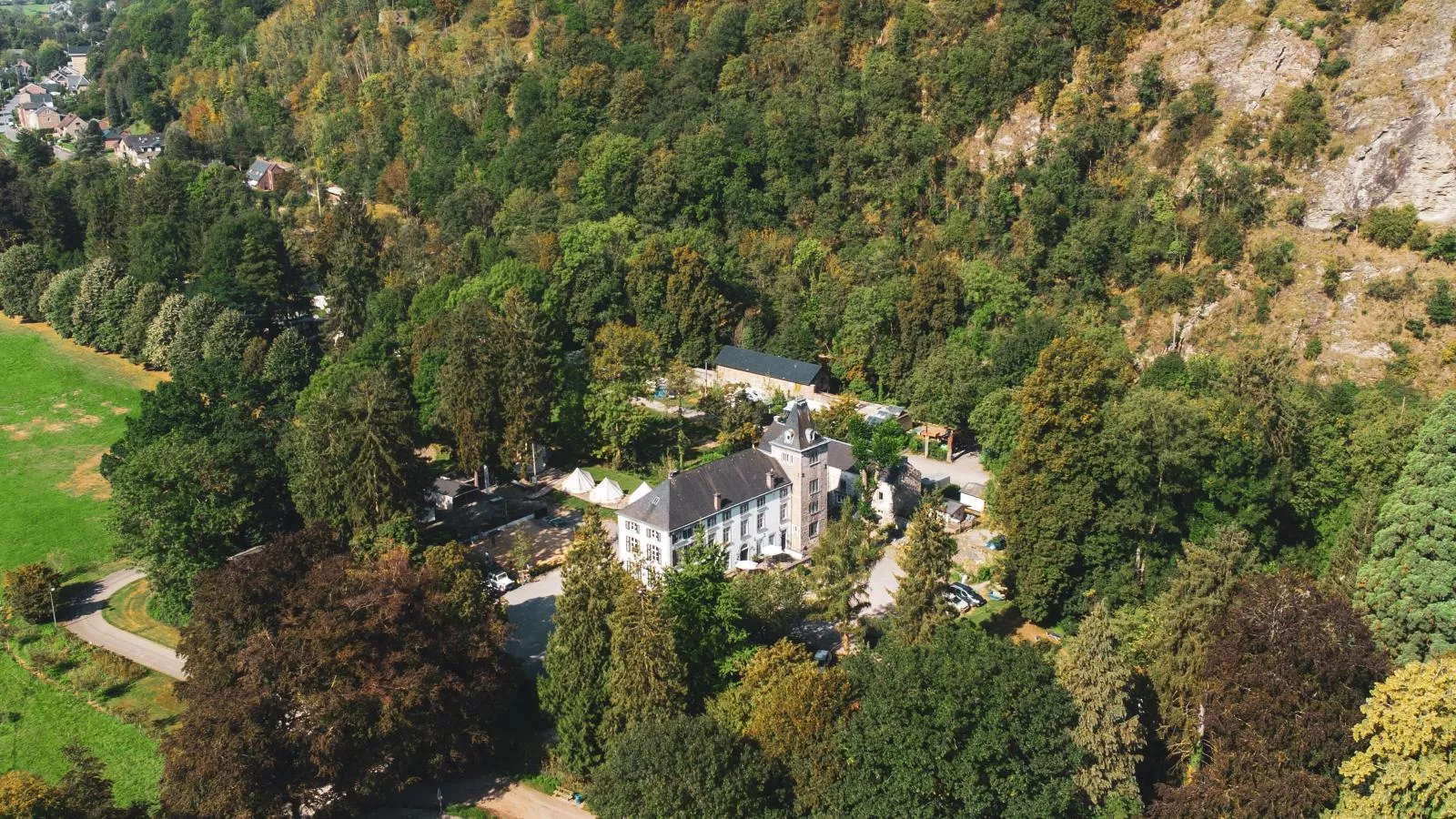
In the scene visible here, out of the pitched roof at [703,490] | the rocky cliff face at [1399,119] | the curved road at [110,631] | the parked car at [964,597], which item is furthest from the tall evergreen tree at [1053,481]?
the curved road at [110,631]

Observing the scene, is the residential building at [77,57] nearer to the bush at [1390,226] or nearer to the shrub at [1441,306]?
the bush at [1390,226]

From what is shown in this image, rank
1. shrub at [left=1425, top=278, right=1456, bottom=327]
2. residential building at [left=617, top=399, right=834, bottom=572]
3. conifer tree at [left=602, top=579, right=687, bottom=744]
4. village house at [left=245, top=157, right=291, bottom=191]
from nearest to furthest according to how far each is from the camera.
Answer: conifer tree at [left=602, top=579, right=687, bottom=744] < residential building at [left=617, top=399, right=834, bottom=572] < shrub at [left=1425, top=278, right=1456, bottom=327] < village house at [left=245, top=157, right=291, bottom=191]

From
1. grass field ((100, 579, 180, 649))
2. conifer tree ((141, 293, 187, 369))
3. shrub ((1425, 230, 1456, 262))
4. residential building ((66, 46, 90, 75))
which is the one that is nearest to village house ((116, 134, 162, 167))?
conifer tree ((141, 293, 187, 369))

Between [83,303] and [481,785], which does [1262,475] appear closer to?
[481,785]

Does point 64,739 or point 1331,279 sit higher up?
point 1331,279

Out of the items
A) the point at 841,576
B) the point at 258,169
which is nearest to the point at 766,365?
the point at 841,576

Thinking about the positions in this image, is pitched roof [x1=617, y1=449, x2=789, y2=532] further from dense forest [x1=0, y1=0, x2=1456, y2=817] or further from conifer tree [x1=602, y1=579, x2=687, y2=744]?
conifer tree [x1=602, y1=579, x2=687, y2=744]

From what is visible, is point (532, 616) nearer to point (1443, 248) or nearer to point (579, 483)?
point (579, 483)
